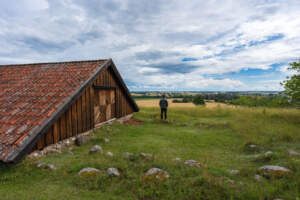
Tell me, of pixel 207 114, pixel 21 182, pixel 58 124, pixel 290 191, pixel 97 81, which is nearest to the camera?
pixel 290 191

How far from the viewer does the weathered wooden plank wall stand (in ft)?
21.9

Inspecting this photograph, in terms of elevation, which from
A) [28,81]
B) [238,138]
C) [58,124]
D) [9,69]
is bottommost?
[238,138]

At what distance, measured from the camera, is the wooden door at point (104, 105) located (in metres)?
10.2

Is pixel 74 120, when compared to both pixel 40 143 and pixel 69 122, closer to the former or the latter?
pixel 69 122

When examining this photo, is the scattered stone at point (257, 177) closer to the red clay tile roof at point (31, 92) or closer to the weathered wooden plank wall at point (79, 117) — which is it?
the red clay tile roof at point (31, 92)

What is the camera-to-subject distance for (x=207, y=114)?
18.7 metres

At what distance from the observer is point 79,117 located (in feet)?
27.1

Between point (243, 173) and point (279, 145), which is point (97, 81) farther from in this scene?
point (279, 145)

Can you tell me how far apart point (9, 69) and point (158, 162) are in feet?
40.4

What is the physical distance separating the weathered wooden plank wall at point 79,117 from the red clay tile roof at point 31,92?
789mm

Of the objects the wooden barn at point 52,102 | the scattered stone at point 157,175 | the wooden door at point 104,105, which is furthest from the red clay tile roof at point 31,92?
the scattered stone at point 157,175

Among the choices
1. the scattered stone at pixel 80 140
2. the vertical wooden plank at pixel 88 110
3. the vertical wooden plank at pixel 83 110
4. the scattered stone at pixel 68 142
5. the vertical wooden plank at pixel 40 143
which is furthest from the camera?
the vertical wooden plank at pixel 88 110

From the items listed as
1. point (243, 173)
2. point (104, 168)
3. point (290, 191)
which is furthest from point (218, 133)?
point (104, 168)

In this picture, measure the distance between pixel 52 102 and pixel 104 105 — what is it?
4.30 metres
